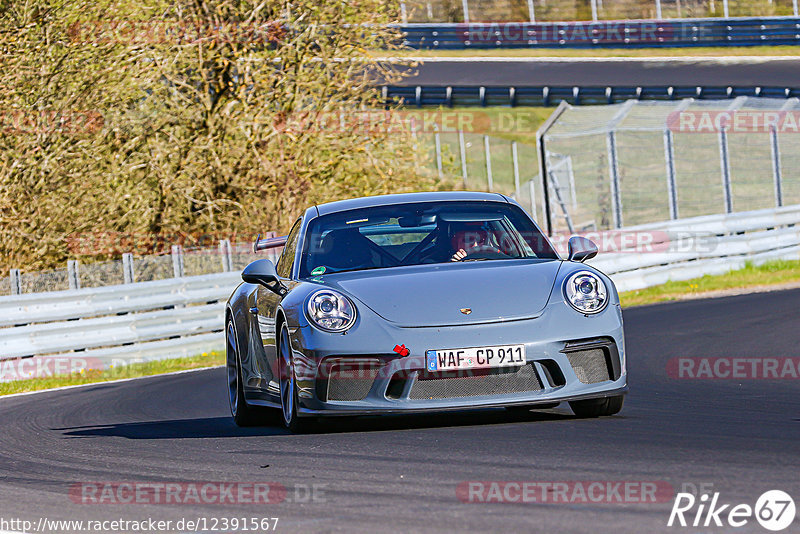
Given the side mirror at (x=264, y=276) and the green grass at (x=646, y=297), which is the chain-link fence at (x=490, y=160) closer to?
the green grass at (x=646, y=297)

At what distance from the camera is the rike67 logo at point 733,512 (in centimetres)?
466

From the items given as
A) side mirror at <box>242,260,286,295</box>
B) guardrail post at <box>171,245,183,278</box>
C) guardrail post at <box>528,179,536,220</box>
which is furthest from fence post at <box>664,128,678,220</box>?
side mirror at <box>242,260,286,295</box>

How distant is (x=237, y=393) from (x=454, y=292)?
7.87ft

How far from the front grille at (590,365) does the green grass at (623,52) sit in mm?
39883

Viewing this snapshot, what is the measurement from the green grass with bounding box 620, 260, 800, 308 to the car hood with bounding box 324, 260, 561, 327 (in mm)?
13031

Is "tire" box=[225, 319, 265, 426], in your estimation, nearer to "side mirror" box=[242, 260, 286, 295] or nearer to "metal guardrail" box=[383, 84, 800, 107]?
"side mirror" box=[242, 260, 286, 295]

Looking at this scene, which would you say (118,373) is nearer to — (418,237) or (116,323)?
(116,323)

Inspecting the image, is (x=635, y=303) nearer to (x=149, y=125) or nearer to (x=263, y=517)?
(x=149, y=125)

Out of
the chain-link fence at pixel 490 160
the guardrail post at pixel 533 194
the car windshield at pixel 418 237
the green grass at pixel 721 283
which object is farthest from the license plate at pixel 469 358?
the chain-link fence at pixel 490 160

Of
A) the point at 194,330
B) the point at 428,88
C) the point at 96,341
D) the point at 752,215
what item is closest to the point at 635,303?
the point at 752,215

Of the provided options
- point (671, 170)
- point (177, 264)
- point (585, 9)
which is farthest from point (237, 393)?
point (585, 9)

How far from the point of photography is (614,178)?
23.2m

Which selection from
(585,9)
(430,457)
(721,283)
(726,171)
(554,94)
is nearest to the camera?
(430,457)

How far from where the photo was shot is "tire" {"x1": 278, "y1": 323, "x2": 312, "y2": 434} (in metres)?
7.73
